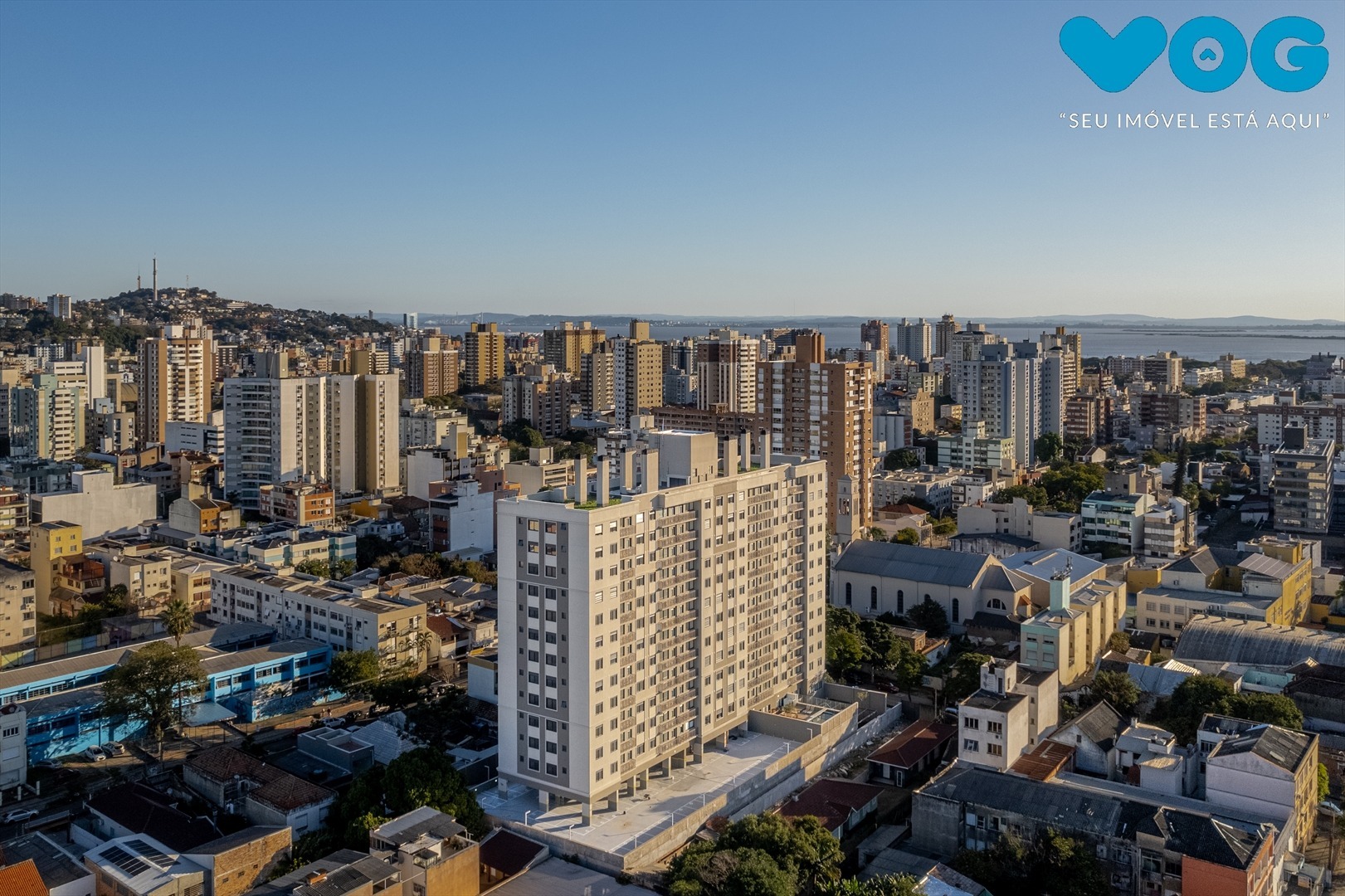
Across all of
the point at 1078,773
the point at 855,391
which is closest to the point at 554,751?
the point at 1078,773

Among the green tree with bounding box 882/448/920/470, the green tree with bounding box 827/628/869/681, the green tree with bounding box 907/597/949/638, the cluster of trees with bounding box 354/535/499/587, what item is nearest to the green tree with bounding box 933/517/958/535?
the green tree with bounding box 907/597/949/638

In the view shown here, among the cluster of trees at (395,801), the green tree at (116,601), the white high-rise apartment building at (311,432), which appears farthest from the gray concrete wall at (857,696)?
the white high-rise apartment building at (311,432)

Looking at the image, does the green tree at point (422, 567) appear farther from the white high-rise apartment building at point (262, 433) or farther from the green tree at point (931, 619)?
the green tree at point (931, 619)

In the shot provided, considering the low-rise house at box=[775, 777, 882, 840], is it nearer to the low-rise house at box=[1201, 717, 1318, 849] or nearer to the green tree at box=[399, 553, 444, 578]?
the low-rise house at box=[1201, 717, 1318, 849]

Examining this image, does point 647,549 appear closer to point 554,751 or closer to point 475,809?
point 554,751

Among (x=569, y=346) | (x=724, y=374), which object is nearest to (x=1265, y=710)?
(x=724, y=374)

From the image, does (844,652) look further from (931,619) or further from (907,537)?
(907,537)
